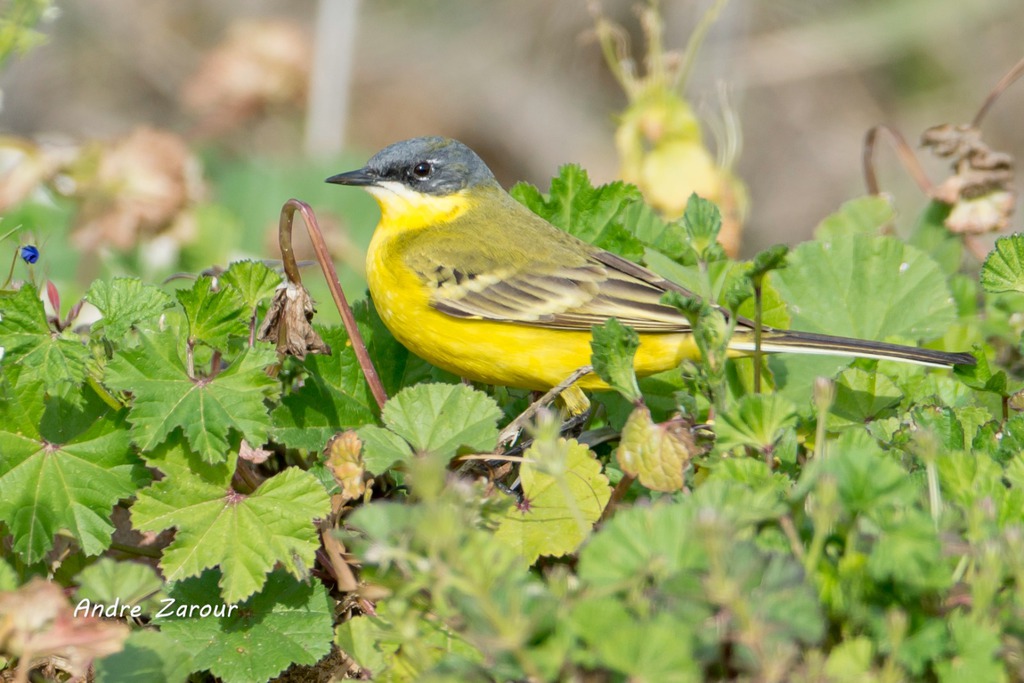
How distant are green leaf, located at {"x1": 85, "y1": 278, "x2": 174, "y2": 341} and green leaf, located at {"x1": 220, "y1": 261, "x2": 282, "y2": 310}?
0.19 meters

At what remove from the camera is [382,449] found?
2.40 metres

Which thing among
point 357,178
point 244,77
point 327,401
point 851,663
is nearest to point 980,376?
point 851,663

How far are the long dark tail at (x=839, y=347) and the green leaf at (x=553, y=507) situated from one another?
2.66 ft

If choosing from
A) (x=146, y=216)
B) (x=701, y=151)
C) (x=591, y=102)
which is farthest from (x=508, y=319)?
(x=591, y=102)

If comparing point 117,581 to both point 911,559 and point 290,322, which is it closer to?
point 290,322

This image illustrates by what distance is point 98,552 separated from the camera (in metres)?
2.38

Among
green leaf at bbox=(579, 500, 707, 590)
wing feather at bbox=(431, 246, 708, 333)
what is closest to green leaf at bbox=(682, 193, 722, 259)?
green leaf at bbox=(579, 500, 707, 590)

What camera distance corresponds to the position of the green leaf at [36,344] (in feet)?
7.91

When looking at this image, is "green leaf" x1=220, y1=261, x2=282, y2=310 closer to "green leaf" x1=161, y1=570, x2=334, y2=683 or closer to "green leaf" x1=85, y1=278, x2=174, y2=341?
"green leaf" x1=85, y1=278, x2=174, y2=341

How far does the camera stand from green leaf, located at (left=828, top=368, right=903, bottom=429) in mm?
2916

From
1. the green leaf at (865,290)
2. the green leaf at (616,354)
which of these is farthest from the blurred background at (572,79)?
the green leaf at (616,354)

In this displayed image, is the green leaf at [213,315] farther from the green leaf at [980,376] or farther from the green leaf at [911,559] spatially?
the green leaf at [980,376]

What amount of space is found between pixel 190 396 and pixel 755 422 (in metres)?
1.15

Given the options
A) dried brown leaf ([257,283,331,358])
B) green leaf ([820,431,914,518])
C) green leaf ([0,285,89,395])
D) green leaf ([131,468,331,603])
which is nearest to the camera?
green leaf ([820,431,914,518])
